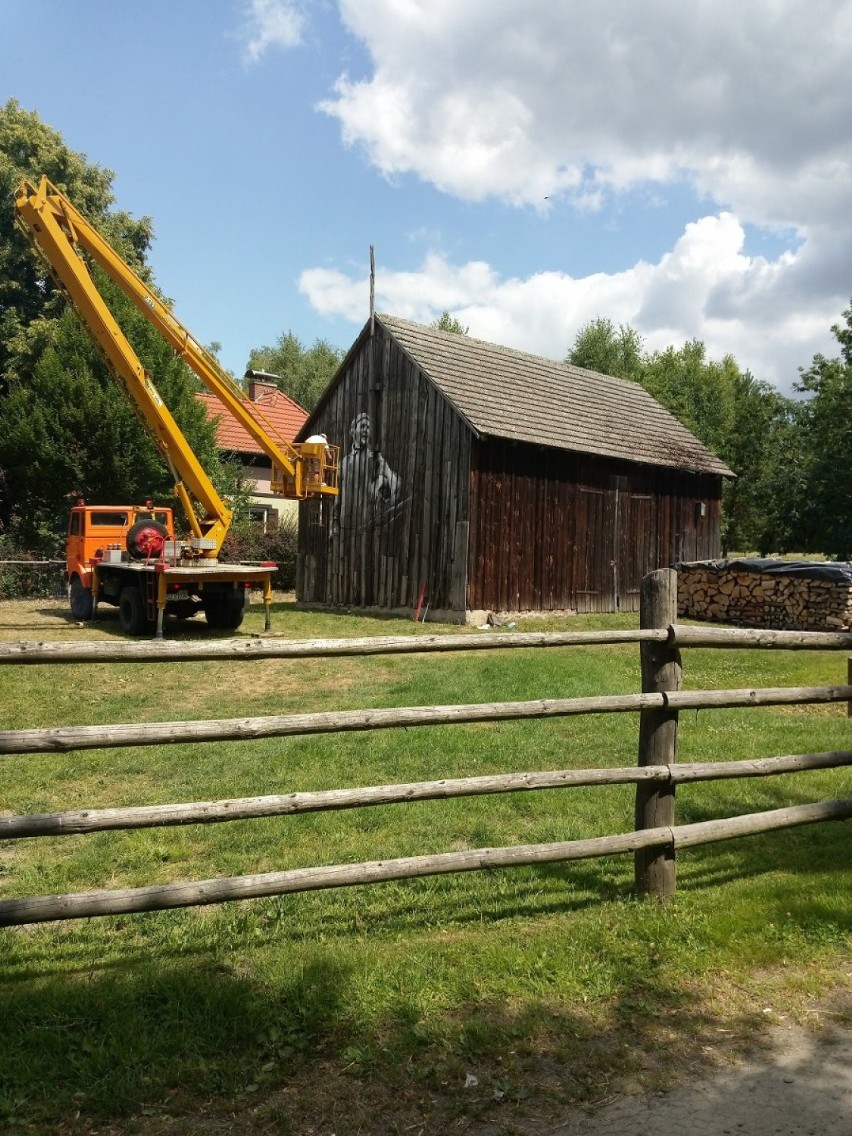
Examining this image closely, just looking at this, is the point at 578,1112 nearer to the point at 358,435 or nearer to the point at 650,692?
the point at 650,692

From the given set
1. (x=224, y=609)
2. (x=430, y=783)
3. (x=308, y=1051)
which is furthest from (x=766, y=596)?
(x=308, y=1051)

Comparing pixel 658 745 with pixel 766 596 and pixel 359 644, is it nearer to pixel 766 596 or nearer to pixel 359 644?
pixel 359 644

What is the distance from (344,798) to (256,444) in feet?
98.4

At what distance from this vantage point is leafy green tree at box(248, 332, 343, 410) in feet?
182

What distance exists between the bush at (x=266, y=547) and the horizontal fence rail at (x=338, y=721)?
2302cm

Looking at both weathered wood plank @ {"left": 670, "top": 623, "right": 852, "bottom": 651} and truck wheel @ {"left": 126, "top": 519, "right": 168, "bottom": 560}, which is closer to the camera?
weathered wood plank @ {"left": 670, "top": 623, "right": 852, "bottom": 651}

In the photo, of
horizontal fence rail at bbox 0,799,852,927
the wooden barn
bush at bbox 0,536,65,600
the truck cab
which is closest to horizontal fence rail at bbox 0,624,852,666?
horizontal fence rail at bbox 0,799,852,927

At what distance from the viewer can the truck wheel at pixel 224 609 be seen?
1642 cm

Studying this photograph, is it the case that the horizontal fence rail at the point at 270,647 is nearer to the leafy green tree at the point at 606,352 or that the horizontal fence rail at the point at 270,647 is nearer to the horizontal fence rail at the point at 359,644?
the horizontal fence rail at the point at 359,644

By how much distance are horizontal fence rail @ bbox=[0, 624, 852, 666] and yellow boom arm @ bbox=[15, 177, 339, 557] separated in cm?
1369

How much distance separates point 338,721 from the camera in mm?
3789

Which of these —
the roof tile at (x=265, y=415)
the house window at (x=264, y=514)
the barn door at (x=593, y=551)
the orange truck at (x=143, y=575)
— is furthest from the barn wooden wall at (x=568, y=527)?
the house window at (x=264, y=514)

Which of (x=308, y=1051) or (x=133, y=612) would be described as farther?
(x=133, y=612)

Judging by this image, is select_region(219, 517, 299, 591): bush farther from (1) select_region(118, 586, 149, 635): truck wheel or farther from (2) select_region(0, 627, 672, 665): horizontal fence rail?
(2) select_region(0, 627, 672, 665): horizontal fence rail
